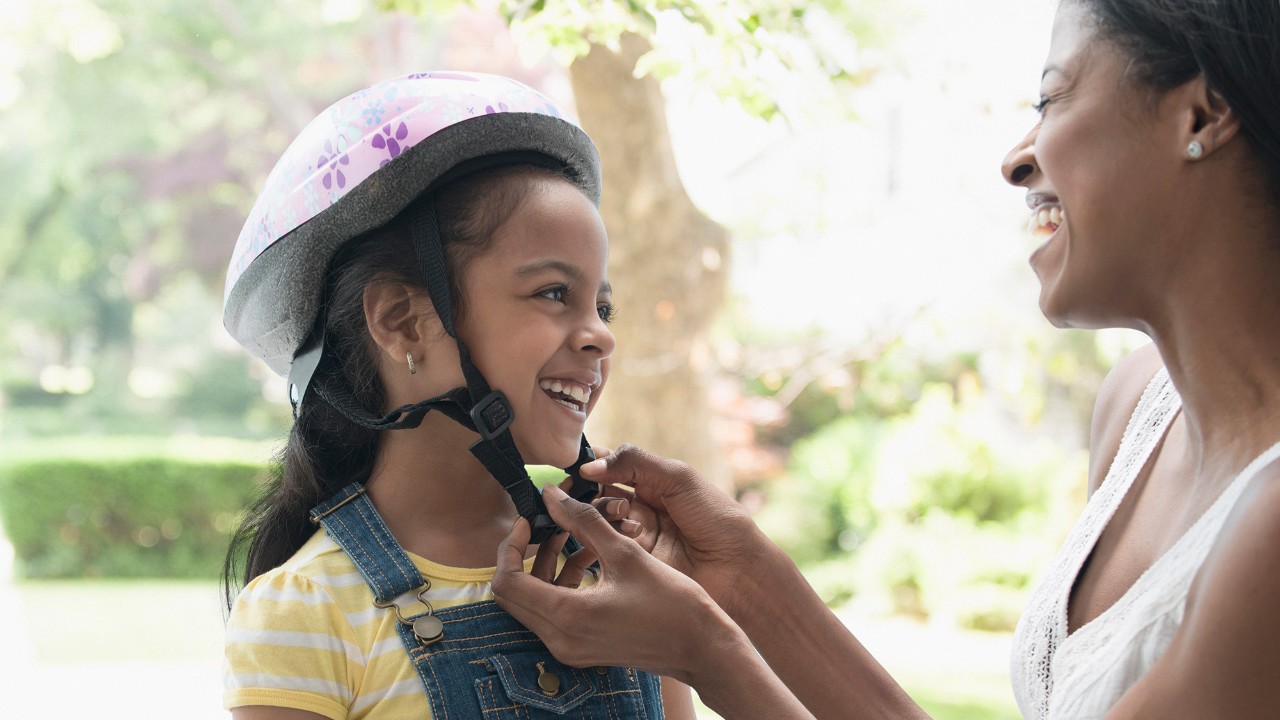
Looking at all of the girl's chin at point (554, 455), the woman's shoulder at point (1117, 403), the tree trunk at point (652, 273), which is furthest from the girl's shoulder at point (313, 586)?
the tree trunk at point (652, 273)

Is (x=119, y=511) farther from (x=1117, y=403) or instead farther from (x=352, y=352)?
(x=1117, y=403)

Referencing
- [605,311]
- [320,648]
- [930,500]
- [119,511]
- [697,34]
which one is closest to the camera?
[320,648]

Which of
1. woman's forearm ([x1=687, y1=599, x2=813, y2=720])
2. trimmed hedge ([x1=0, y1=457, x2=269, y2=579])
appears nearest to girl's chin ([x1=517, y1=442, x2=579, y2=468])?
woman's forearm ([x1=687, y1=599, x2=813, y2=720])

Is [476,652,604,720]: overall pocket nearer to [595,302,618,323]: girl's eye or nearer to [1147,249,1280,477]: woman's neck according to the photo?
[595,302,618,323]: girl's eye

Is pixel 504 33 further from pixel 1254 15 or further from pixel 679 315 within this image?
pixel 1254 15

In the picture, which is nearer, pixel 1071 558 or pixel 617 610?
pixel 617 610

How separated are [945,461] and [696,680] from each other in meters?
9.28

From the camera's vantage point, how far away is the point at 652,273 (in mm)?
5945

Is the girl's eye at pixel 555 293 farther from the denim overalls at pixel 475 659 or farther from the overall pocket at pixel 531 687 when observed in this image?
the overall pocket at pixel 531 687

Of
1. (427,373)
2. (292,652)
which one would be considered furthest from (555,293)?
(292,652)

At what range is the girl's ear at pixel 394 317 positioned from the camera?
84.9 inches

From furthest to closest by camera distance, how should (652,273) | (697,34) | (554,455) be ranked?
(652,273) < (697,34) < (554,455)

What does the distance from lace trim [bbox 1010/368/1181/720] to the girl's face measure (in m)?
0.89

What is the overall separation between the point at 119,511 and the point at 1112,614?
13055 millimetres
